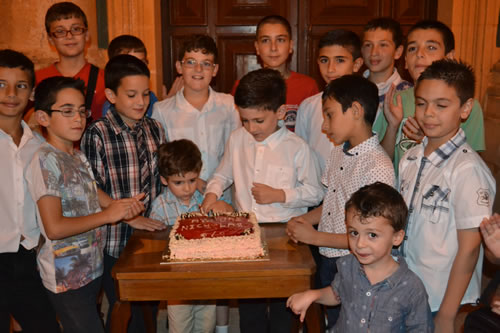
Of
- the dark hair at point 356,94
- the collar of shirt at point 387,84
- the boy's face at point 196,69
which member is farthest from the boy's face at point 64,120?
the collar of shirt at point 387,84

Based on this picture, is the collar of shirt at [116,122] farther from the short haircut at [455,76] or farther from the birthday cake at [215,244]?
the short haircut at [455,76]

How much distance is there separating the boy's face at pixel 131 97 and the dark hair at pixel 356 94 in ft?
3.73

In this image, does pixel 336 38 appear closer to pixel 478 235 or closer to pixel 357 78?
pixel 357 78

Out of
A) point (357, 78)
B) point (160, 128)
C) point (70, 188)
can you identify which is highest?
point (357, 78)

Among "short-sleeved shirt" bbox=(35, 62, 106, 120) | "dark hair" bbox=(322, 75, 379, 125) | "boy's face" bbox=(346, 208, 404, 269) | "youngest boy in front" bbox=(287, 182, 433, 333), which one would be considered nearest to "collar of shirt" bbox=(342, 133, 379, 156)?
"dark hair" bbox=(322, 75, 379, 125)

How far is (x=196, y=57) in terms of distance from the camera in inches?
140

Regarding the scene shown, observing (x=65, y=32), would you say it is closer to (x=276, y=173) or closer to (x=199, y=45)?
(x=199, y=45)

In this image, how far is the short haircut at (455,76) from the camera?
8.03 ft

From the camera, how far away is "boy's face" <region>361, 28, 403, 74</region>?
360 cm

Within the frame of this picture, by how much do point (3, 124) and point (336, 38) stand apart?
219 centimetres

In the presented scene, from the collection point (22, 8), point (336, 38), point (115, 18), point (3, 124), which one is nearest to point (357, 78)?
point (336, 38)

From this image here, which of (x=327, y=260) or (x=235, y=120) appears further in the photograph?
(x=235, y=120)

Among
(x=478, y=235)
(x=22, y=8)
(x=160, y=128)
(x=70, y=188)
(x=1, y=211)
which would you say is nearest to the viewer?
(x=478, y=235)

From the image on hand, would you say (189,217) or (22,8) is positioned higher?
(22,8)
